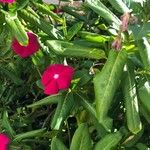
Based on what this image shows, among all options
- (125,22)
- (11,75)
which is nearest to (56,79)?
(125,22)

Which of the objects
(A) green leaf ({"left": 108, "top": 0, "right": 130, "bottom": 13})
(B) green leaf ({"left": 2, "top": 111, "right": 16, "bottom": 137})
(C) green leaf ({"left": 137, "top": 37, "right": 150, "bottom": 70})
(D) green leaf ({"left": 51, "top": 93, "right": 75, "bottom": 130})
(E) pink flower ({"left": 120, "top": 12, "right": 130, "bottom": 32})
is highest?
(A) green leaf ({"left": 108, "top": 0, "right": 130, "bottom": 13})

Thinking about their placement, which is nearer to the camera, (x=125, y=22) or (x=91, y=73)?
(x=125, y=22)

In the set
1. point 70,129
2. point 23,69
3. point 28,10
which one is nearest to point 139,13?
point 28,10

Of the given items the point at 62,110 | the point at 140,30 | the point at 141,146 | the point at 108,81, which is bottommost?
the point at 141,146

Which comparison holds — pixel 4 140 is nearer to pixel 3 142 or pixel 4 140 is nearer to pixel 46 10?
pixel 3 142

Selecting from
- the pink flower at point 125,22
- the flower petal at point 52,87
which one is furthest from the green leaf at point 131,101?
the flower petal at point 52,87

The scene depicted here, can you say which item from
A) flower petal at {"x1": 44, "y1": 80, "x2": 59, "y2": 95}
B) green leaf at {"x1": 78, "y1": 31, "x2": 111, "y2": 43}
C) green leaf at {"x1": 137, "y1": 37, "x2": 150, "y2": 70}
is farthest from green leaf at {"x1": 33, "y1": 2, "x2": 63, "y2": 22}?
green leaf at {"x1": 137, "y1": 37, "x2": 150, "y2": 70}

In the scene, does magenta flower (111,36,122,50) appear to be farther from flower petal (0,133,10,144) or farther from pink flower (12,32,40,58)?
flower petal (0,133,10,144)
